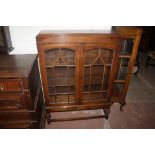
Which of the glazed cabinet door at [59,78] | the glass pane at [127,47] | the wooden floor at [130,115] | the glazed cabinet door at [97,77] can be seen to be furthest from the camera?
the wooden floor at [130,115]

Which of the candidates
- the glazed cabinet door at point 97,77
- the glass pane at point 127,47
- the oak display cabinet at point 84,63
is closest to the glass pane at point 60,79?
the oak display cabinet at point 84,63

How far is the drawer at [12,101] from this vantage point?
154 cm

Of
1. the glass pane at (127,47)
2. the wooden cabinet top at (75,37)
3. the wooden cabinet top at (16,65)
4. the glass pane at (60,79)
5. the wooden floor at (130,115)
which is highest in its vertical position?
the wooden cabinet top at (75,37)

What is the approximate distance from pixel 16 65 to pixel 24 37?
51 cm

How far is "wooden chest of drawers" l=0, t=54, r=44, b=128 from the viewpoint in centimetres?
142

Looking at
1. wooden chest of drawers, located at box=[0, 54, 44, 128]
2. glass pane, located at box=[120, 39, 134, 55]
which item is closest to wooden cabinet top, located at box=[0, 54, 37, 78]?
wooden chest of drawers, located at box=[0, 54, 44, 128]

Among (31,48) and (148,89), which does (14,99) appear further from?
(148,89)

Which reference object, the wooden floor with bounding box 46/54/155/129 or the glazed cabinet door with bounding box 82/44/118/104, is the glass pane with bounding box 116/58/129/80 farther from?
the wooden floor with bounding box 46/54/155/129

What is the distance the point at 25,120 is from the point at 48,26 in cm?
127

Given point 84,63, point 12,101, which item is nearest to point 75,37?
point 84,63

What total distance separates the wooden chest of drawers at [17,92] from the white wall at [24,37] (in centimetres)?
18

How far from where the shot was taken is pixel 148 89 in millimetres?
3217

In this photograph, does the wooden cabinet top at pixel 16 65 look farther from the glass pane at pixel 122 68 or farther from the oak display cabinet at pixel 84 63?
the glass pane at pixel 122 68

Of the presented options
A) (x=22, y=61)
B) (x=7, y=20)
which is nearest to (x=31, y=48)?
(x=22, y=61)
